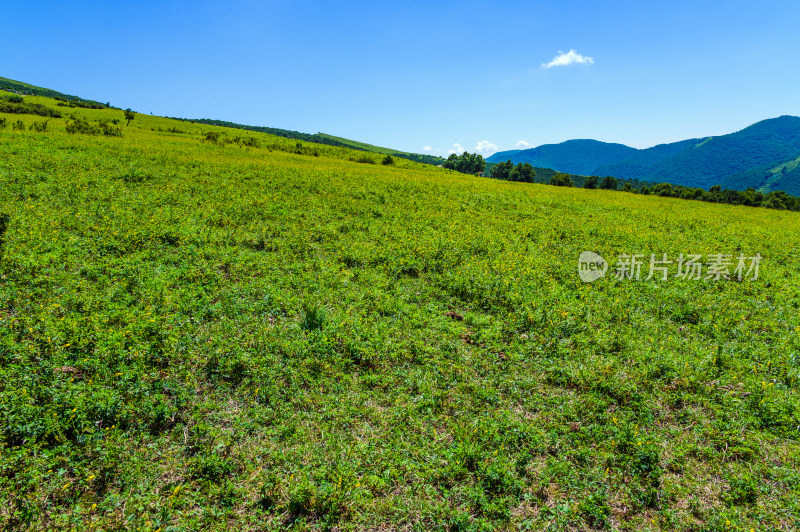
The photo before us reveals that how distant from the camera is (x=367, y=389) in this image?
5914 millimetres

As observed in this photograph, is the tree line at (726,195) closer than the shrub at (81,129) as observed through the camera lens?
No

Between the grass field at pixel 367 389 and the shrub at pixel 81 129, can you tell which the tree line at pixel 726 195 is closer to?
the grass field at pixel 367 389

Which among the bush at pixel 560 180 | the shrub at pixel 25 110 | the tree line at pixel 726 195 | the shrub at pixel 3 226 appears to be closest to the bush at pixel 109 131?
the shrub at pixel 25 110

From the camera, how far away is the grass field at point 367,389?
4.06 m

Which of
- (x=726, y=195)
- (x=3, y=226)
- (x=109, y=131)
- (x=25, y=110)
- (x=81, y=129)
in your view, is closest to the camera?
(x=3, y=226)

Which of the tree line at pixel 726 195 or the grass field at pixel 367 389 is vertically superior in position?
the tree line at pixel 726 195

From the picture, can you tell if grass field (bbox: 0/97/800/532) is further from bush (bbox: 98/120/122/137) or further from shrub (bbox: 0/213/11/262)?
bush (bbox: 98/120/122/137)

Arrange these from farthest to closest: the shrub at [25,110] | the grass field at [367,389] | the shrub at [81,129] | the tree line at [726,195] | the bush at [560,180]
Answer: the bush at [560,180], the tree line at [726,195], the shrub at [25,110], the shrub at [81,129], the grass field at [367,389]

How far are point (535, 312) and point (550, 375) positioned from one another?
237 centimetres

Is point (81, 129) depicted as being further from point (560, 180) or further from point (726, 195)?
point (726, 195)

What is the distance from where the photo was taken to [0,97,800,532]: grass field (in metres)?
4.06

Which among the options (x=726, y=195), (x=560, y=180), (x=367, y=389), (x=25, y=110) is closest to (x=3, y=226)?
(x=367, y=389)

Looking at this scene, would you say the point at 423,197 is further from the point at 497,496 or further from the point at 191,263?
the point at 497,496

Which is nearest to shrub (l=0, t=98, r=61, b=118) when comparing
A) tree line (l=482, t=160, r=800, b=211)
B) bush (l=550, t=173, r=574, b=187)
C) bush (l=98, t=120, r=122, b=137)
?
bush (l=98, t=120, r=122, b=137)
